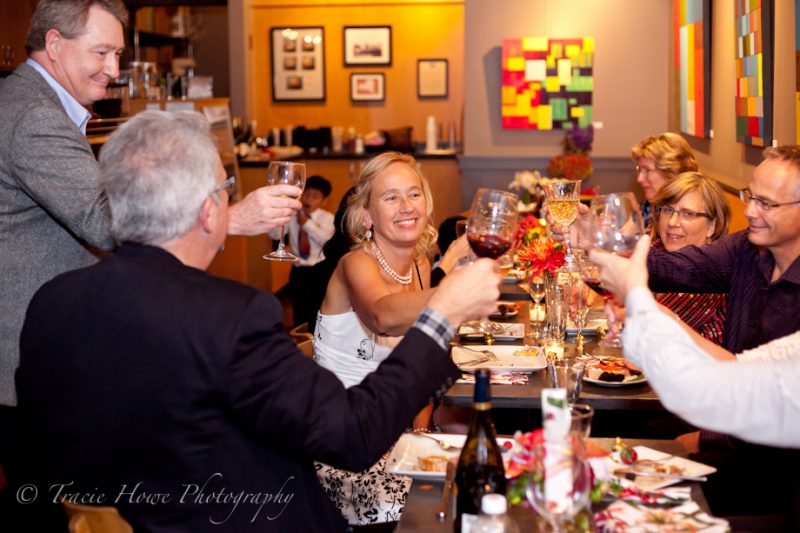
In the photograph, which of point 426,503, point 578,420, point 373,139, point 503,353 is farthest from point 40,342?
point 373,139

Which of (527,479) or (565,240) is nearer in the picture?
(527,479)

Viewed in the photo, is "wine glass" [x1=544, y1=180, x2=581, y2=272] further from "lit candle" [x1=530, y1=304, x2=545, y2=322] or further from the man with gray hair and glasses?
the man with gray hair and glasses

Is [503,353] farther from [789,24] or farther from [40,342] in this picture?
[789,24]

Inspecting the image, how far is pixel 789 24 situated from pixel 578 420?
127 inches

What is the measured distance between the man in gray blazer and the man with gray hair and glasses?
0.75 meters

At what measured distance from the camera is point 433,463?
2.13m

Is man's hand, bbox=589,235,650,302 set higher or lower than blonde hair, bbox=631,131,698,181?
lower

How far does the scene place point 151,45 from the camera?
11.9 m

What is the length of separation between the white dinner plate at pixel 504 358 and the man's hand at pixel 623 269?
46.0 inches

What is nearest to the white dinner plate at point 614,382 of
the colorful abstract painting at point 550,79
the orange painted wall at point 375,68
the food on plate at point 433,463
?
the food on plate at point 433,463

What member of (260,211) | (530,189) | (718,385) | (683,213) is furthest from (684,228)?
(530,189)

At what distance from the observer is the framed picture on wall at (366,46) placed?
40.7 ft

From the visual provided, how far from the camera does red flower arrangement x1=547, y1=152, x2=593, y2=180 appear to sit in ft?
25.9

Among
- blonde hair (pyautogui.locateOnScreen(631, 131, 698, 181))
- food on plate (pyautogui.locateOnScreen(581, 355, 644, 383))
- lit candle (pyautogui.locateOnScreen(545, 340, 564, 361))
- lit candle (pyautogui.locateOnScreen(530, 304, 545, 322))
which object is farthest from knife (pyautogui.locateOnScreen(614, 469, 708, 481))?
blonde hair (pyautogui.locateOnScreen(631, 131, 698, 181))
